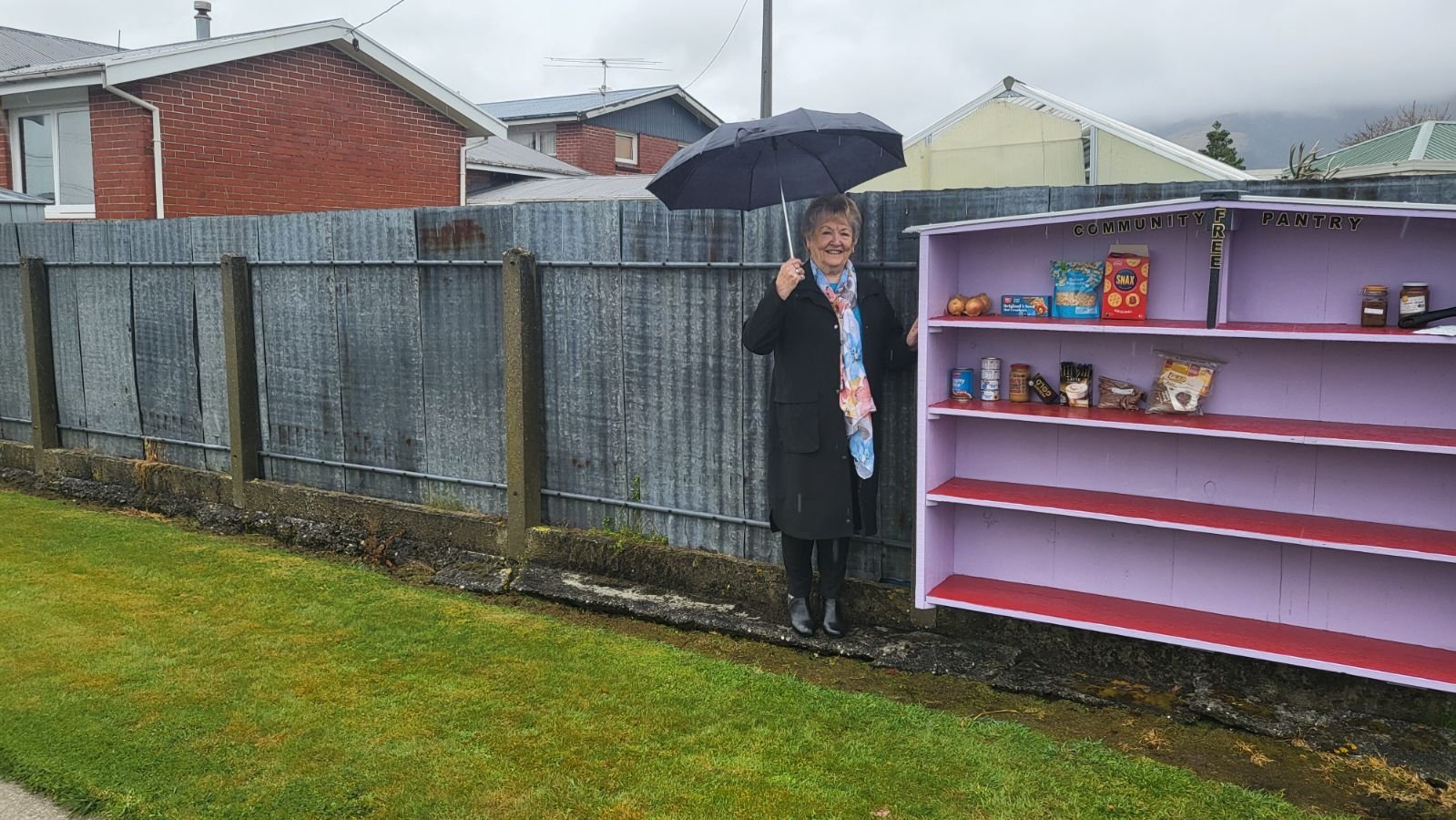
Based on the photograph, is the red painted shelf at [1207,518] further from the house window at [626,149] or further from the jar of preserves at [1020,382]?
the house window at [626,149]

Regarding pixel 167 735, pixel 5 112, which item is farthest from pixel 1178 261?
pixel 5 112

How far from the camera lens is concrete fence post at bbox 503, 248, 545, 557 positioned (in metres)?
6.64

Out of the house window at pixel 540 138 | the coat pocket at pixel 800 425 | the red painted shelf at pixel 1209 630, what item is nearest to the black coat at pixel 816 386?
the coat pocket at pixel 800 425

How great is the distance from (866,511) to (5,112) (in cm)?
1511

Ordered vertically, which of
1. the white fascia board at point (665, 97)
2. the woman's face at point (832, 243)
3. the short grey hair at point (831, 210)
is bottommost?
the woman's face at point (832, 243)

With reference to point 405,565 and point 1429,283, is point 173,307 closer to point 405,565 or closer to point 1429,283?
point 405,565

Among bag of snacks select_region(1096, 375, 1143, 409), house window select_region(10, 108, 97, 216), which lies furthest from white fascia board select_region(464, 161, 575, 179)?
bag of snacks select_region(1096, 375, 1143, 409)

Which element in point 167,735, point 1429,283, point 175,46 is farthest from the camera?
point 175,46

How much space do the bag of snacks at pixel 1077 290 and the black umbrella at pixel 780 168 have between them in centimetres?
91

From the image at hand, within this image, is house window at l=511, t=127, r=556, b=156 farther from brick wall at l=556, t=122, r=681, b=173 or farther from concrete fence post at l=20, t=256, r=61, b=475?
concrete fence post at l=20, t=256, r=61, b=475

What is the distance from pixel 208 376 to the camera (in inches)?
345

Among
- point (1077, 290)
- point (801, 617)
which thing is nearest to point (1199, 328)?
point (1077, 290)

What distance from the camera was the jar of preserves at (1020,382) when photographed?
5.11 m

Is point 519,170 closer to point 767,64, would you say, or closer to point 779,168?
point 767,64
